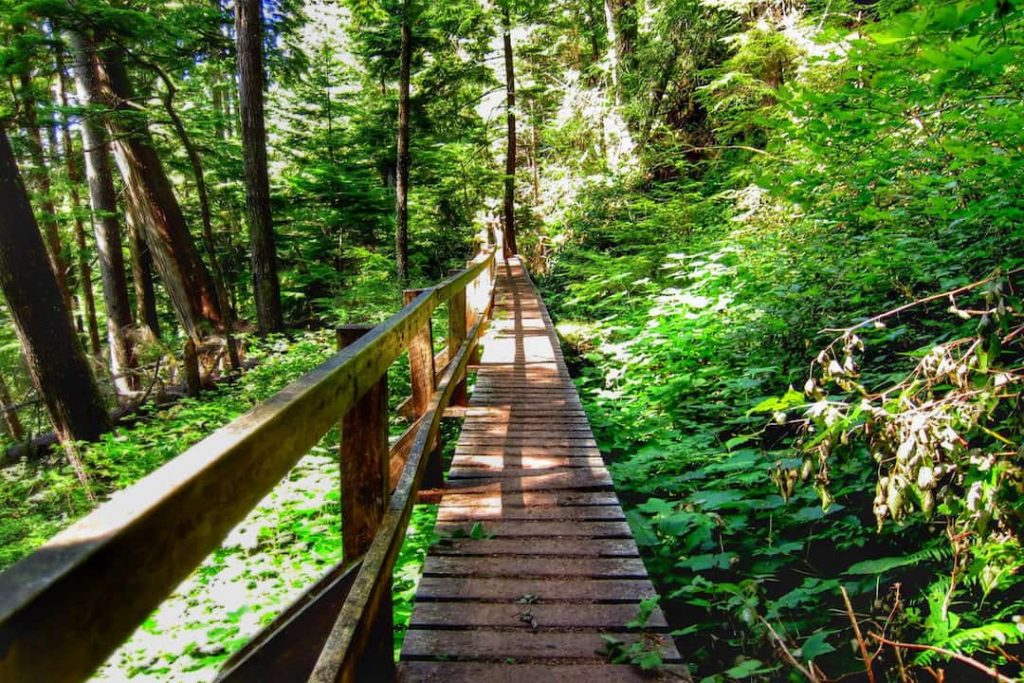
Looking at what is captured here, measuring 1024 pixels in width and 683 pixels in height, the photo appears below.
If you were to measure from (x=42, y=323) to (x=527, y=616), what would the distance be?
8.94 metres

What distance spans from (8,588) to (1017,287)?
4.62 meters

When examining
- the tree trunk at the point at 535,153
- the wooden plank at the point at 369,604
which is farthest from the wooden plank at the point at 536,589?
the tree trunk at the point at 535,153

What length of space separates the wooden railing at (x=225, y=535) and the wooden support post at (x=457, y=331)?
2422 mm

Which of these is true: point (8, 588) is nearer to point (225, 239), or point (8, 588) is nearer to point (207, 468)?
point (207, 468)

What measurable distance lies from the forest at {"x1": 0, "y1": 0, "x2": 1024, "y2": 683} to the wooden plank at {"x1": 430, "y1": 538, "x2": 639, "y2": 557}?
162mm

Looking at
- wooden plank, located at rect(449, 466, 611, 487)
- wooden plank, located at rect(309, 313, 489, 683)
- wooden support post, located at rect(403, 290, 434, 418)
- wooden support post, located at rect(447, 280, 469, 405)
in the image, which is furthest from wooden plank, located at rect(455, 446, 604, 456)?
wooden plank, located at rect(309, 313, 489, 683)

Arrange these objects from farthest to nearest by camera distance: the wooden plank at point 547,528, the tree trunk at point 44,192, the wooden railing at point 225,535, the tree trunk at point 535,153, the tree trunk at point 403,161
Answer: the tree trunk at point 535,153
the tree trunk at point 403,161
the tree trunk at point 44,192
the wooden plank at point 547,528
the wooden railing at point 225,535

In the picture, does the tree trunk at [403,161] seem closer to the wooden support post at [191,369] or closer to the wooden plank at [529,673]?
the wooden support post at [191,369]

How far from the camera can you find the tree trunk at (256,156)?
1070 cm

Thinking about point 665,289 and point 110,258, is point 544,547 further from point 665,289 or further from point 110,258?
point 110,258

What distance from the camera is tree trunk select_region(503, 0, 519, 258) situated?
18.7 metres

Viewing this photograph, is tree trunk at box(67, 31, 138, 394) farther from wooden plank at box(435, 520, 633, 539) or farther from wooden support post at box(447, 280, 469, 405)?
wooden plank at box(435, 520, 633, 539)

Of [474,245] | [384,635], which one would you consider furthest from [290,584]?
[474,245]

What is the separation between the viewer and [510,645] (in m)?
2.15
